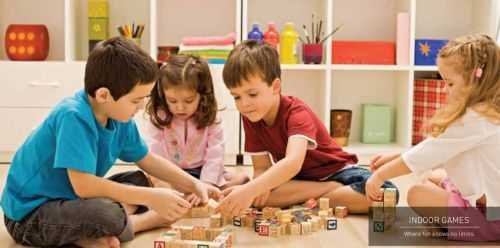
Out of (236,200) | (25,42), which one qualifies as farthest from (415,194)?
(25,42)

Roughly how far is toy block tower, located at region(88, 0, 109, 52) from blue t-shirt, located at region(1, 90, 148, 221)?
1486mm

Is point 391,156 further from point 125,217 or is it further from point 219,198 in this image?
point 125,217

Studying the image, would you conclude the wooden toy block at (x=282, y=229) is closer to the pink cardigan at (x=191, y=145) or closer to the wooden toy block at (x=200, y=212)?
the wooden toy block at (x=200, y=212)

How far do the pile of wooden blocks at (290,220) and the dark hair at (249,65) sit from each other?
330 millimetres

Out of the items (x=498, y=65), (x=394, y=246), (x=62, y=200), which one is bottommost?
(x=394, y=246)

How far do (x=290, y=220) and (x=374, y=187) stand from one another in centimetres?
22

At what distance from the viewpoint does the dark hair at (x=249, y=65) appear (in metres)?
1.77

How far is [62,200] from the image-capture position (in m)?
1.48

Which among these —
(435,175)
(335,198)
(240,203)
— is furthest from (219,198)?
(435,175)

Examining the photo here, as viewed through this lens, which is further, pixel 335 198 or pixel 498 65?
pixel 335 198

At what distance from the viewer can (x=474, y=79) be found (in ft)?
5.25

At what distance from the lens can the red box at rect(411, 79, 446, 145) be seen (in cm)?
297

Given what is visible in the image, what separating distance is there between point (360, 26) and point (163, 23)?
88 centimetres

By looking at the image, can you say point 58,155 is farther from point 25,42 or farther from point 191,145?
point 25,42
